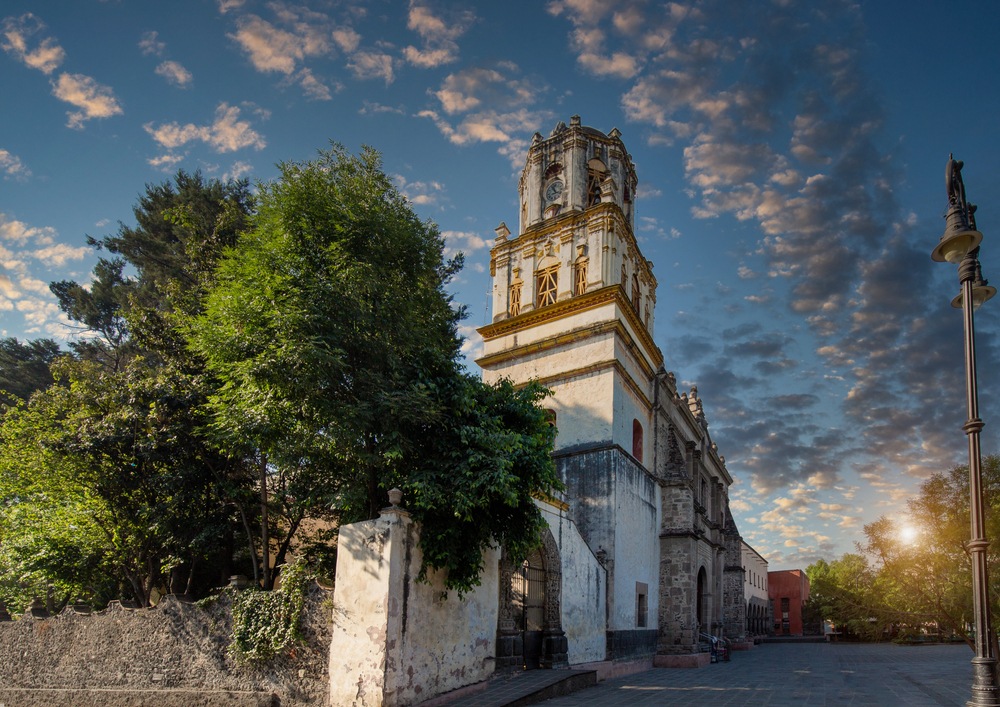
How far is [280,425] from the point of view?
34.8 feet

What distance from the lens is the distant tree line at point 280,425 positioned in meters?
10.2

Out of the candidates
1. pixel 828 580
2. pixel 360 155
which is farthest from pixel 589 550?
pixel 828 580

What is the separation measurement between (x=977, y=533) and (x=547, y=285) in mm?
17196

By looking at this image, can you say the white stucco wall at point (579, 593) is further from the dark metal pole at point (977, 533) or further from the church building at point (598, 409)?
the dark metal pole at point (977, 533)

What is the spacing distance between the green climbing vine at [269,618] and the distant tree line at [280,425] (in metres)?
1.53

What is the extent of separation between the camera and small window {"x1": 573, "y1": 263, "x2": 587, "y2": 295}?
2128 cm

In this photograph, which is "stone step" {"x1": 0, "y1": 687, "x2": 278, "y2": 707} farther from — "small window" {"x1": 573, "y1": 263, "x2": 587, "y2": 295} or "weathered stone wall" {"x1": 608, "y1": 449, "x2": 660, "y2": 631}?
"small window" {"x1": 573, "y1": 263, "x2": 587, "y2": 295}

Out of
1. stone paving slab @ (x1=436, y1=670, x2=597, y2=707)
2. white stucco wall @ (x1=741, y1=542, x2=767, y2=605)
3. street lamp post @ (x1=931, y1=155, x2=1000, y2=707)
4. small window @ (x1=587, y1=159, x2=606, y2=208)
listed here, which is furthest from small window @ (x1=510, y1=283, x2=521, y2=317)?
white stucco wall @ (x1=741, y1=542, x2=767, y2=605)

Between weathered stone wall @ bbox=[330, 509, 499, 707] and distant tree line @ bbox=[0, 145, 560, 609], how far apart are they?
56cm

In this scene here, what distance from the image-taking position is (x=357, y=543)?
9.61m

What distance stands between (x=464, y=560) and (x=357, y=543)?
1.84 metres

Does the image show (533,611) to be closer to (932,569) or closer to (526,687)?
(526,687)

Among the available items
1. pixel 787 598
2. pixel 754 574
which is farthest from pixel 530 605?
pixel 787 598

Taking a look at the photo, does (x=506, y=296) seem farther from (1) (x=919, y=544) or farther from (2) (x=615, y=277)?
(1) (x=919, y=544)
